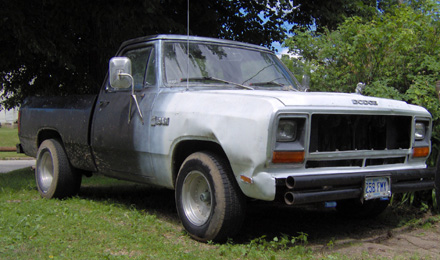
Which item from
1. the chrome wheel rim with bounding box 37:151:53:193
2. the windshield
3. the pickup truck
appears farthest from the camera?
the chrome wheel rim with bounding box 37:151:53:193

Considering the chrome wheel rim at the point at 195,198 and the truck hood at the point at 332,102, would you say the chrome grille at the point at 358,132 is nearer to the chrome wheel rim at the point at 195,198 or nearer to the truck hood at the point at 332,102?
the truck hood at the point at 332,102

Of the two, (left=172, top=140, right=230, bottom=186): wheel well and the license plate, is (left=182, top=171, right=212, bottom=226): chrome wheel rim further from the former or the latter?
the license plate

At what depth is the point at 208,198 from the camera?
14.6 ft

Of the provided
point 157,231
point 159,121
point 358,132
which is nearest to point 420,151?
point 358,132

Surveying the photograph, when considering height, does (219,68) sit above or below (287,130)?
above

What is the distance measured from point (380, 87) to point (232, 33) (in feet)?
20.3

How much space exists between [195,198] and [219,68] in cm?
153

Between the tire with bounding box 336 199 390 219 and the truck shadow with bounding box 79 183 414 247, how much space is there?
0.07 meters

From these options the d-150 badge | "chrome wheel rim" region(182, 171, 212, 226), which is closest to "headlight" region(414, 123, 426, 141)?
"chrome wheel rim" region(182, 171, 212, 226)

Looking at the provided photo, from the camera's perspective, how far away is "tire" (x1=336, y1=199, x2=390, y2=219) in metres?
5.34

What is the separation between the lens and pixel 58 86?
10.8m

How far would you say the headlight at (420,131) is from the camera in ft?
Answer: 16.0

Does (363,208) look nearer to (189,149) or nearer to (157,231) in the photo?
(189,149)

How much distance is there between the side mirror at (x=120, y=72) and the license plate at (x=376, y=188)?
8.44 feet
